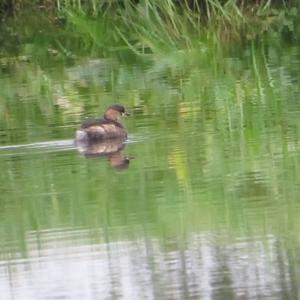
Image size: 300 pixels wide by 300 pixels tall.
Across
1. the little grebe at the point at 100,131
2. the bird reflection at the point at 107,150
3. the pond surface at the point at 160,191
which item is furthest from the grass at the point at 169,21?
the bird reflection at the point at 107,150

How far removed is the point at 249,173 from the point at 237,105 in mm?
3199

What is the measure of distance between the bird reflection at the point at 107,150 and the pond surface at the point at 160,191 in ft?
→ 0.17

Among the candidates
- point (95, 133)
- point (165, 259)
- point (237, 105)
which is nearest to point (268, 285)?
point (165, 259)

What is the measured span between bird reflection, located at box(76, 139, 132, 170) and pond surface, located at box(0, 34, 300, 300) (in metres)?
0.05

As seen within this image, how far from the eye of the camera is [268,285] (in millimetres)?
6805

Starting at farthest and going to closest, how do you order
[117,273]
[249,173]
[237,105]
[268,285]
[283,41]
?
[283,41] < [237,105] < [249,173] < [117,273] < [268,285]

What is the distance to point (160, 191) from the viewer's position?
30.2 feet

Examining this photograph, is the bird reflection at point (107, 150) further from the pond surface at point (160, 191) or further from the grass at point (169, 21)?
the grass at point (169, 21)

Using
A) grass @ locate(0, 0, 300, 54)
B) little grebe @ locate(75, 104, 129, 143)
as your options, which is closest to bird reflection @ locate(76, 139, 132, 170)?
little grebe @ locate(75, 104, 129, 143)

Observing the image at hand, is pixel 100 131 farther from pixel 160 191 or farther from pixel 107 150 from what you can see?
pixel 160 191

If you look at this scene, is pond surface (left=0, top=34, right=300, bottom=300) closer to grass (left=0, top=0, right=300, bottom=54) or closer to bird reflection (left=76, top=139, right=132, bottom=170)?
bird reflection (left=76, top=139, right=132, bottom=170)

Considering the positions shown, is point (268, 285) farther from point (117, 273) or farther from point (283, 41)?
point (283, 41)

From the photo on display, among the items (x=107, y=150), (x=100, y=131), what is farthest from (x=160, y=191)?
(x=100, y=131)

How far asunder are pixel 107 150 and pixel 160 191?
7.50ft
